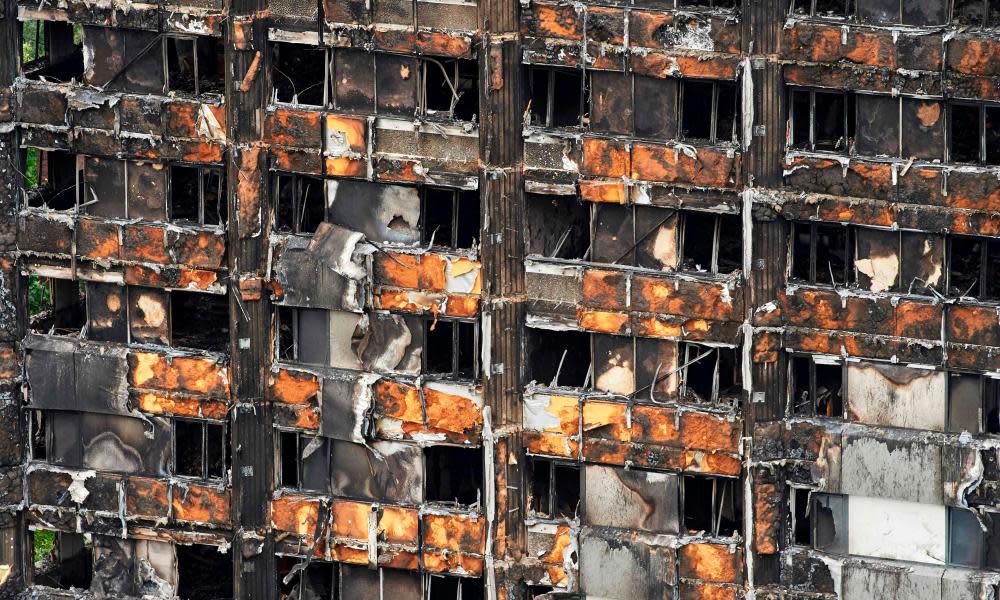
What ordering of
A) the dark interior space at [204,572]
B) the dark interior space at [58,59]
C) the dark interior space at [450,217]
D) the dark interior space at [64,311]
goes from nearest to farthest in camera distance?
the dark interior space at [450,217]
the dark interior space at [58,59]
the dark interior space at [64,311]
the dark interior space at [204,572]

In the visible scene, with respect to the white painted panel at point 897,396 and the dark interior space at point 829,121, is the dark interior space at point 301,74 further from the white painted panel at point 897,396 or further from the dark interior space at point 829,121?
the white painted panel at point 897,396

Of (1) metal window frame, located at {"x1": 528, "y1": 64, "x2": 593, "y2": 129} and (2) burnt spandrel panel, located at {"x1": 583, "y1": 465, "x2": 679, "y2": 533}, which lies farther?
(2) burnt spandrel panel, located at {"x1": 583, "y1": 465, "x2": 679, "y2": 533}

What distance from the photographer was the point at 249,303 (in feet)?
151

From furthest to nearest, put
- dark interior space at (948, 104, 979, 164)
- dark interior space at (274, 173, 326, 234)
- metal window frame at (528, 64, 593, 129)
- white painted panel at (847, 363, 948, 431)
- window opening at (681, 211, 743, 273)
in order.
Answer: dark interior space at (274, 173, 326, 234) → window opening at (681, 211, 743, 273) → metal window frame at (528, 64, 593, 129) → dark interior space at (948, 104, 979, 164) → white painted panel at (847, 363, 948, 431)

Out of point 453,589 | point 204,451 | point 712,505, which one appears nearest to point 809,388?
point 712,505

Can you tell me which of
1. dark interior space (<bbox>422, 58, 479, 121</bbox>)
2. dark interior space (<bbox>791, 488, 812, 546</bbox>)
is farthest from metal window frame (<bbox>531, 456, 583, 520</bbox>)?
dark interior space (<bbox>422, 58, 479, 121</bbox>)

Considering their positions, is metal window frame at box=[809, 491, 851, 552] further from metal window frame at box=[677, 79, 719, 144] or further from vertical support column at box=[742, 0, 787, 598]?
metal window frame at box=[677, 79, 719, 144]

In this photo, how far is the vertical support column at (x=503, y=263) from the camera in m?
44.0

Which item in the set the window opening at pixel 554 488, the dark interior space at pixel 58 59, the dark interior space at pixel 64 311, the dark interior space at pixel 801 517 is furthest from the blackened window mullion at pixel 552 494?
the dark interior space at pixel 58 59

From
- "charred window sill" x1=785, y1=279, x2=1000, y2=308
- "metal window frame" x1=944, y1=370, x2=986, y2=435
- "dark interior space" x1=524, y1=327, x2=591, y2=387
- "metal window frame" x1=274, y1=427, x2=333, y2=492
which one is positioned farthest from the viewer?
"metal window frame" x1=274, y1=427, x2=333, y2=492

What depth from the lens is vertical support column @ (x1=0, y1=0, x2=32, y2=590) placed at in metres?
46.4

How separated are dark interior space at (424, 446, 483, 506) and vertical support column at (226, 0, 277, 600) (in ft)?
11.6

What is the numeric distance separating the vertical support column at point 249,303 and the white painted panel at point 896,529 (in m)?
12.6

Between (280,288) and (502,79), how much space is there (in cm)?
664
